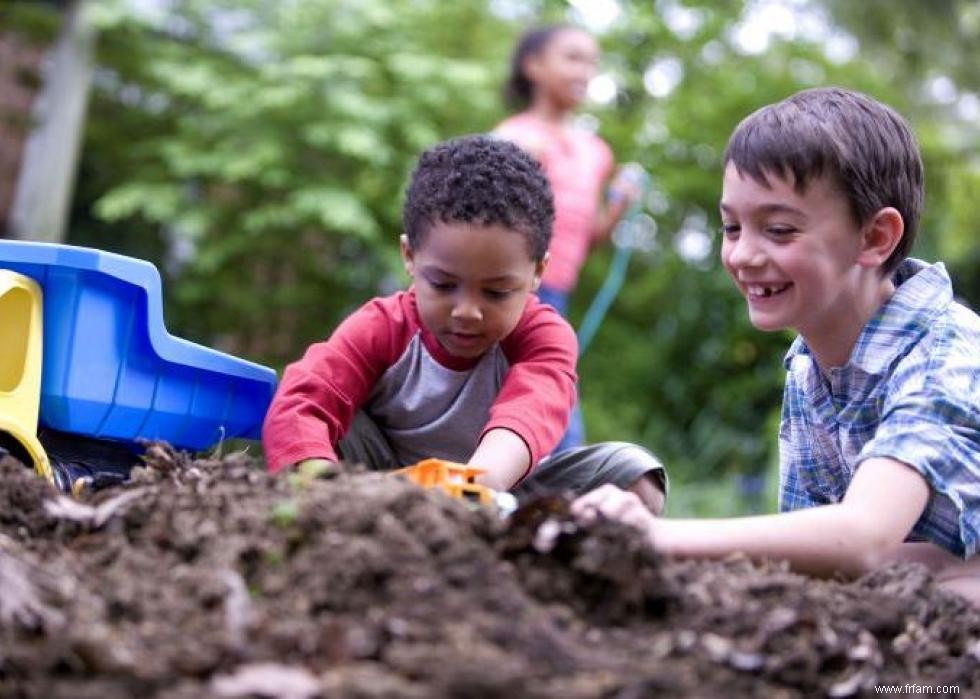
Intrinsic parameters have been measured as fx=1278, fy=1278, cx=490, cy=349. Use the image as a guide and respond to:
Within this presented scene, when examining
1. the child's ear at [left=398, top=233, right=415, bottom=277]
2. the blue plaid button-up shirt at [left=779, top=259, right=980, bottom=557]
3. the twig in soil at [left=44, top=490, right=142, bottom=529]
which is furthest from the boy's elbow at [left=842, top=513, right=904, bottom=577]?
the child's ear at [left=398, top=233, right=415, bottom=277]

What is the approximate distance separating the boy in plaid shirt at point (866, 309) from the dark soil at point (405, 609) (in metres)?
0.28

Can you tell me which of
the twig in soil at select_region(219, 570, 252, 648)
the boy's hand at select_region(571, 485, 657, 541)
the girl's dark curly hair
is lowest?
the twig in soil at select_region(219, 570, 252, 648)

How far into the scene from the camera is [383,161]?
6879mm

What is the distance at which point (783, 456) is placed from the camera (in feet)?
8.58

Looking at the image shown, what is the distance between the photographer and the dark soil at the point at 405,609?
1264mm

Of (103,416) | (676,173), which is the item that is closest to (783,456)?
(103,416)

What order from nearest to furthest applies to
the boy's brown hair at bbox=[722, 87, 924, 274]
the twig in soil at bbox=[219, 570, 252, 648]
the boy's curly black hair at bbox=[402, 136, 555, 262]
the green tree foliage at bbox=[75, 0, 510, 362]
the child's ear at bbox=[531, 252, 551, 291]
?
the twig in soil at bbox=[219, 570, 252, 648], the boy's brown hair at bbox=[722, 87, 924, 274], the boy's curly black hair at bbox=[402, 136, 555, 262], the child's ear at bbox=[531, 252, 551, 291], the green tree foliage at bbox=[75, 0, 510, 362]

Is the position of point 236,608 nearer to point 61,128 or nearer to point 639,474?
point 639,474

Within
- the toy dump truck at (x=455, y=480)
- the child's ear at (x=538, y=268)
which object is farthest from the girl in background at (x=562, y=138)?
the toy dump truck at (x=455, y=480)

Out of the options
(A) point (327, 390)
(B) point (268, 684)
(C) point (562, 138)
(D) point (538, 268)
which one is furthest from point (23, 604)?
(C) point (562, 138)

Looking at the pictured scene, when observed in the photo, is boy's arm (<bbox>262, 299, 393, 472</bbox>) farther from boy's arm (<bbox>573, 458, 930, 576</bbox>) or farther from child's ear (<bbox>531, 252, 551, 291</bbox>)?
boy's arm (<bbox>573, 458, 930, 576</bbox>)

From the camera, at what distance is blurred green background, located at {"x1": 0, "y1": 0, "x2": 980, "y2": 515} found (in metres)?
6.98

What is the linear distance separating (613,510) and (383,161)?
5.39m

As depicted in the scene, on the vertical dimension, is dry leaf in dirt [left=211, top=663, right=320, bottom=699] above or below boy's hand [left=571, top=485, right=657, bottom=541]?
below
